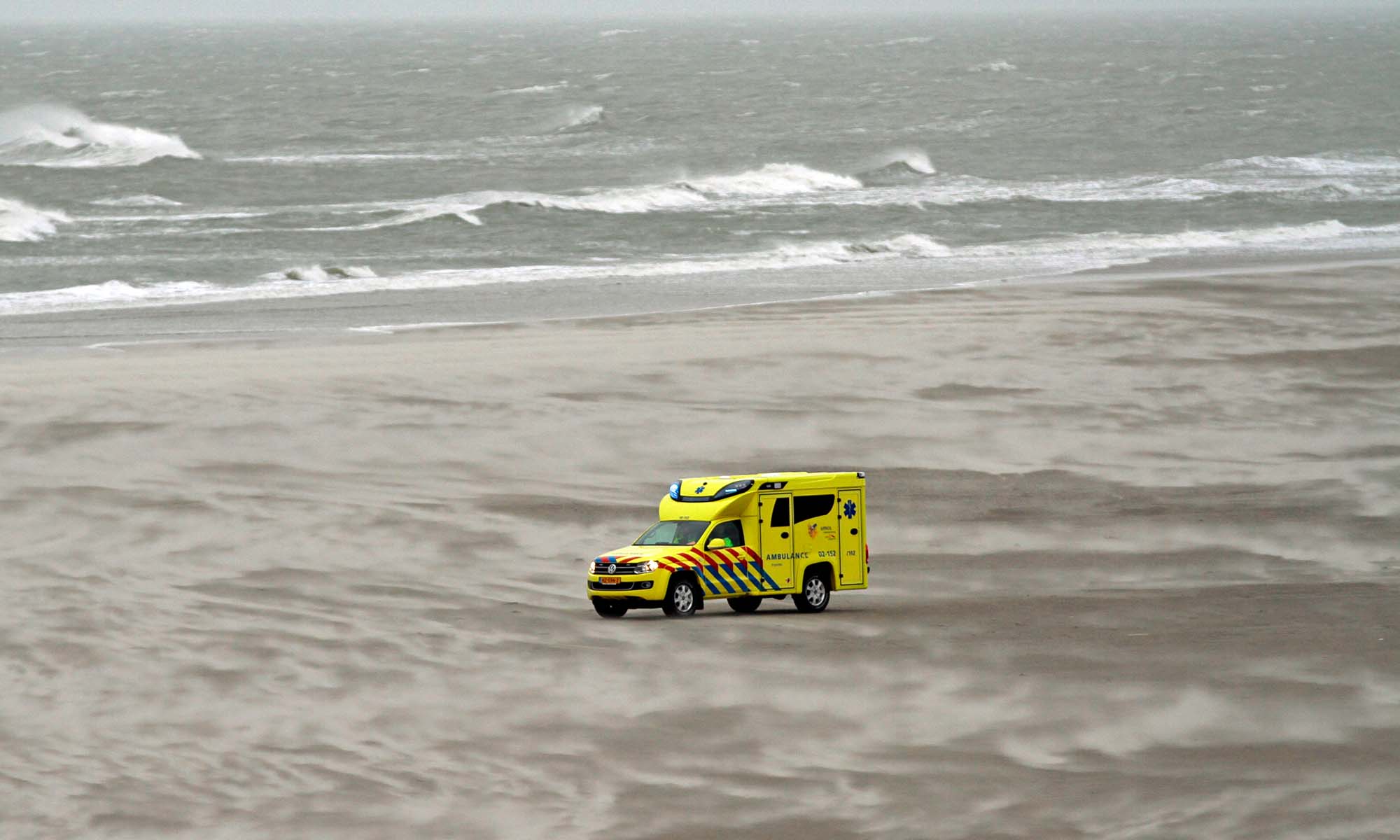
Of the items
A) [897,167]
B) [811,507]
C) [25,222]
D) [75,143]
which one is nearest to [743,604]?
[811,507]

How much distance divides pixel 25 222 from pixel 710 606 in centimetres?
3319

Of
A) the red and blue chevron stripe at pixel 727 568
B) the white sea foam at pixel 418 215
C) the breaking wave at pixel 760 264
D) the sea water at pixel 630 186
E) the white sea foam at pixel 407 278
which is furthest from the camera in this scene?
the white sea foam at pixel 418 215

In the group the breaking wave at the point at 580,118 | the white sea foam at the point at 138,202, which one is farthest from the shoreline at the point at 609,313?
the breaking wave at the point at 580,118

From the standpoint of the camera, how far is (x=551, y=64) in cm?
12419

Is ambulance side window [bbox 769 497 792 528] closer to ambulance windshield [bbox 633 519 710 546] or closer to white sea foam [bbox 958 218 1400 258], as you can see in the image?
ambulance windshield [bbox 633 519 710 546]

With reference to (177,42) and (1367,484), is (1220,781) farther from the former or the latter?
(177,42)

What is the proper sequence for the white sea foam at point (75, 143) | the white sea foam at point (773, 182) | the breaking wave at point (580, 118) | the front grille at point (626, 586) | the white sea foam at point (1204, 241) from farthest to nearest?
the breaking wave at point (580, 118), the white sea foam at point (75, 143), the white sea foam at point (773, 182), the white sea foam at point (1204, 241), the front grille at point (626, 586)

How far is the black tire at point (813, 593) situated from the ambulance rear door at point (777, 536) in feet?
0.49

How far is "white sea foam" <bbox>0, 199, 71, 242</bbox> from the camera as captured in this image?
4106 cm

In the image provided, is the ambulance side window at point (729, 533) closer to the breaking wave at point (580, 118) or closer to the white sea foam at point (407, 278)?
the white sea foam at point (407, 278)

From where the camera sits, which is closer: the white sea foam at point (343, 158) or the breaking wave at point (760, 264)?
the breaking wave at point (760, 264)

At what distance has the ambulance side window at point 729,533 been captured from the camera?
1391cm

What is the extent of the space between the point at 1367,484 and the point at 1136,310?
368 inches

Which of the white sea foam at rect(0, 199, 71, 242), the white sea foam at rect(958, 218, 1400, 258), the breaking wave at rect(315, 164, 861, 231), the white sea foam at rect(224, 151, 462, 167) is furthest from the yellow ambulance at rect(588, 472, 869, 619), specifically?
the white sea foam at rect(224, 151, 462, 167)
